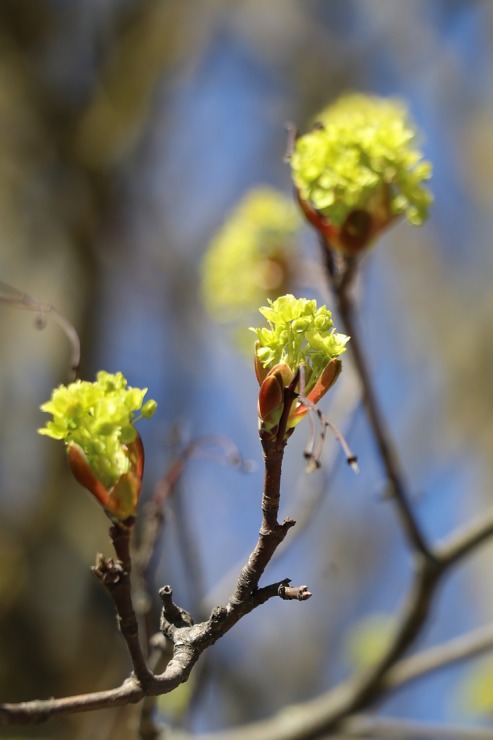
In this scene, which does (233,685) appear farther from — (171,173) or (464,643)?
(171,173)

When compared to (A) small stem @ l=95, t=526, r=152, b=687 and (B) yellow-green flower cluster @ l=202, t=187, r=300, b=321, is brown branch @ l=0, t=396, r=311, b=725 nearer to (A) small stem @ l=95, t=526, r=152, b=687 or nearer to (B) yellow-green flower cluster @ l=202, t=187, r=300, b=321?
(A) small stem @ l=95, t=526, r=152, b=687

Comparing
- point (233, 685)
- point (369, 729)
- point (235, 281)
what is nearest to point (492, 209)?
point (233, 685)

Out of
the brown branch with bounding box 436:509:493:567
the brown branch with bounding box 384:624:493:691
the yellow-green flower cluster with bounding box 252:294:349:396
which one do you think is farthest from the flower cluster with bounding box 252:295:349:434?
the brown branch with bounding box 384:624:493:691

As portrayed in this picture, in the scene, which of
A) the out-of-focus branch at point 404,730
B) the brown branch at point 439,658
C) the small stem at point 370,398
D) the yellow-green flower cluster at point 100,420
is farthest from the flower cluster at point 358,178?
the out-of-focus branch at point 404,730

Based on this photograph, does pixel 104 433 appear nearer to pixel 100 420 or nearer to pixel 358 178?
pixel 100 420

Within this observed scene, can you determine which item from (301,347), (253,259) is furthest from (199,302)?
(301,347)

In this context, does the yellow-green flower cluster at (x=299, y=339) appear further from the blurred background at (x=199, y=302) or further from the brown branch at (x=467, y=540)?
the blurred background at (x=199, y=302)
